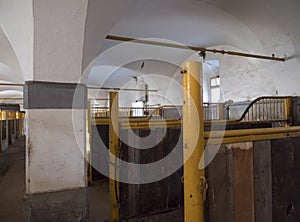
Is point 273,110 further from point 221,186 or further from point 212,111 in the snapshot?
point 221,186

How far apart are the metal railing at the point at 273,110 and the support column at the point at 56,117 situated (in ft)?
10.9

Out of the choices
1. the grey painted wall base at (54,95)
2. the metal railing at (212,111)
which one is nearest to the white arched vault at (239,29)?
the metal railing at (212,111)

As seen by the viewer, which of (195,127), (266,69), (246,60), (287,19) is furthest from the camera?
(246,60)

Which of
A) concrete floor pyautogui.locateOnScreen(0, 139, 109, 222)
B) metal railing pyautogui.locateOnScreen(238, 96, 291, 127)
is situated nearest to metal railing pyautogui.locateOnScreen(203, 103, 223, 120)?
metal railing pyautogui.locateOnScreen(238, 96, 291, 127)

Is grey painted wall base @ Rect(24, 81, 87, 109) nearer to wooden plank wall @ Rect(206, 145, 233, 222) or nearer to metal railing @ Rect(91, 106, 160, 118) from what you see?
wooden plank wall @ Rect(206, 145, 233, 222)

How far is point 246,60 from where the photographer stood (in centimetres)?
647

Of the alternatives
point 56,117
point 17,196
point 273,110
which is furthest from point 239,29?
point 17,196

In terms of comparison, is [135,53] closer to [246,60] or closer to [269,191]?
[246,60]

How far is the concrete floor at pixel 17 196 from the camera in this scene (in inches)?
108

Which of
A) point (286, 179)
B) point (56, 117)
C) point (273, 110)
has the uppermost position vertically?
point (273, 110)

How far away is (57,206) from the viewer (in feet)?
6.68

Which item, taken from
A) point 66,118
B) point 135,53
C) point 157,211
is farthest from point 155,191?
point 135,53

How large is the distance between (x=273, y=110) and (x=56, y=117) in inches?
186

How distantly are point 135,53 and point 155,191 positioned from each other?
645 centimetres
